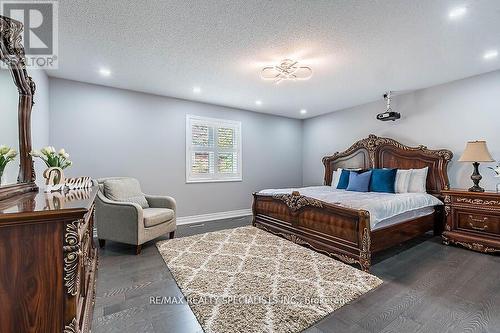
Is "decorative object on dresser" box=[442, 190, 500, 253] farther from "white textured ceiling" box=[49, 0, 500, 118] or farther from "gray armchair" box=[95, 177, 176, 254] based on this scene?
"gray armchair" box=[95, 177, 176, 254]

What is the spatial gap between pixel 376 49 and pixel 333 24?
0.84 meters

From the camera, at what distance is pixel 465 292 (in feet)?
6.66

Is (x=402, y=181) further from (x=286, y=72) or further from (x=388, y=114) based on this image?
(x=286, y=72)

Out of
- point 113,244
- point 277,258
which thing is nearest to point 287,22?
point 277,258

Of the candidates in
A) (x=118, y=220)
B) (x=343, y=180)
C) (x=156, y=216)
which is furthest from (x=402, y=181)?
(x=118, y=220)

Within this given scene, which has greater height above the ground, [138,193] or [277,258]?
[138,193]

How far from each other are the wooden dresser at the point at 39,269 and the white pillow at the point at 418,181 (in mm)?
4450

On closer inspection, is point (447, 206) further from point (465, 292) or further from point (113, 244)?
point (113, 244)

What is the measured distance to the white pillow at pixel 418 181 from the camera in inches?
149

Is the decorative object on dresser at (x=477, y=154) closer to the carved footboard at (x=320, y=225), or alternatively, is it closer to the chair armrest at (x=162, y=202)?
the carved footboard at (x=320, y=225)

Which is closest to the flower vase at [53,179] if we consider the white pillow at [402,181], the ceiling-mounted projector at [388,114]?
the white pillow at [402,181]

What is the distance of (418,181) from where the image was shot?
3.82m

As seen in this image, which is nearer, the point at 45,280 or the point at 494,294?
the point at 45,280

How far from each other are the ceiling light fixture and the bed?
1748mm
